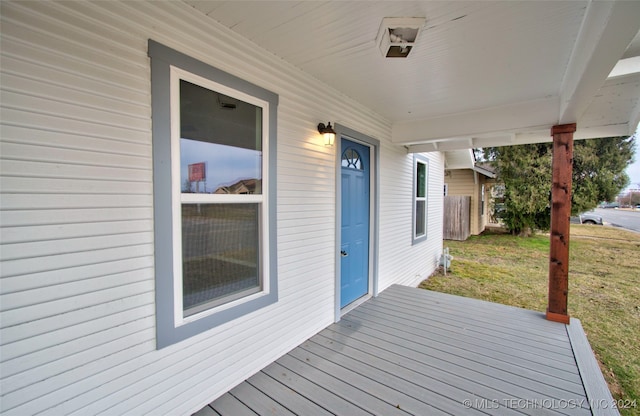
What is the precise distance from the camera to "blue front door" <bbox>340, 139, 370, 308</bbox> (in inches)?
136

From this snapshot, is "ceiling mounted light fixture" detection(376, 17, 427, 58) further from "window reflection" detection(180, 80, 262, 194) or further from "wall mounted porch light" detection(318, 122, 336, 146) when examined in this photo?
"window reflection" detection(180, 80, 262, 194)

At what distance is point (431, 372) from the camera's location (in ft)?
7.57

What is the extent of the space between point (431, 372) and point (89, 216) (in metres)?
2.73

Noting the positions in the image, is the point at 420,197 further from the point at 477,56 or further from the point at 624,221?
the point at 624,221

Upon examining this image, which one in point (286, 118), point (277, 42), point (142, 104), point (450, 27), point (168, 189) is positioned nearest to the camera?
point (142, 104)

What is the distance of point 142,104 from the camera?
155 cm

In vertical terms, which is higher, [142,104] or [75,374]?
[142,104]

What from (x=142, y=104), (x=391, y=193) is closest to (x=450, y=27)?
(x=142, y=104)

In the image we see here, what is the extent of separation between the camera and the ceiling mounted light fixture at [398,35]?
1.80 meters

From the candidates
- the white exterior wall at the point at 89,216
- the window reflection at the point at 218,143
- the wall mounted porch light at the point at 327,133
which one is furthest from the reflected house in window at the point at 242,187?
the wall mounted porch light at the point at 327,133

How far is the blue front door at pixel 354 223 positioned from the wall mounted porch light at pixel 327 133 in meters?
0.52

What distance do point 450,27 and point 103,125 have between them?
90.5 inches

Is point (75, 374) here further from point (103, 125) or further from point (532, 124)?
point (532, 124)

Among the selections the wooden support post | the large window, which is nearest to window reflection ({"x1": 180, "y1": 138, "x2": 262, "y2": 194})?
the wooden support post
